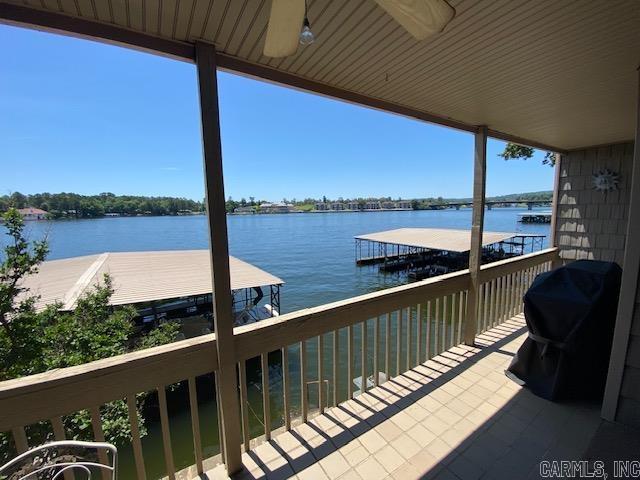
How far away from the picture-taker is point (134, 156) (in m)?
24.9

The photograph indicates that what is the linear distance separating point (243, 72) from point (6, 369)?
5.05 m

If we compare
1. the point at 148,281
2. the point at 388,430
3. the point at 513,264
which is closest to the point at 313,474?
the point at 388,430

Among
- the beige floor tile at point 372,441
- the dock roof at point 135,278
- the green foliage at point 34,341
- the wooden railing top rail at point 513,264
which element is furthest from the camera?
the dock roof at point 135,278

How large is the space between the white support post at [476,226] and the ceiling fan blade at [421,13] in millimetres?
2405

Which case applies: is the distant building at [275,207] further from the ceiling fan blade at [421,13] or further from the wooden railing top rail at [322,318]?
the ceiling fan blade at [421,13]

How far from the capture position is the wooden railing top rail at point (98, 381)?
1.24 meters

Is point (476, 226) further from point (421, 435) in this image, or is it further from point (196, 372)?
point (196, 372)

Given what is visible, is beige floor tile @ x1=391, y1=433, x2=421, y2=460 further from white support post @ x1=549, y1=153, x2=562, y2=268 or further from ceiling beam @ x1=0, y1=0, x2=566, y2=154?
white support post @ x1=549, y1=153, x2=562, y2=268

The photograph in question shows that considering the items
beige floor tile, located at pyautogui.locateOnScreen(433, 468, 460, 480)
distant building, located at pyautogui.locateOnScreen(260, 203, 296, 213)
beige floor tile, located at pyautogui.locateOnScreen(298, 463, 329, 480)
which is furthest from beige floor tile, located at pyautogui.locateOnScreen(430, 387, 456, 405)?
distant building, located at pyautogui.locateOnScreen(260, 203, 296, 213)

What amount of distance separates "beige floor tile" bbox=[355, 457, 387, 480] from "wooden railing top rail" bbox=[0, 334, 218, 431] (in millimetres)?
1102

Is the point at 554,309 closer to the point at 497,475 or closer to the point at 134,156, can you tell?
the point at 497,475

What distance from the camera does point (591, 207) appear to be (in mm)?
4520

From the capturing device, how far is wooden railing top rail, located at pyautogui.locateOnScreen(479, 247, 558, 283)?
3461 millimetres

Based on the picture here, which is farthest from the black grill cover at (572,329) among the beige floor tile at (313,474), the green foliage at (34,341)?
the green foliage at (34,341)
